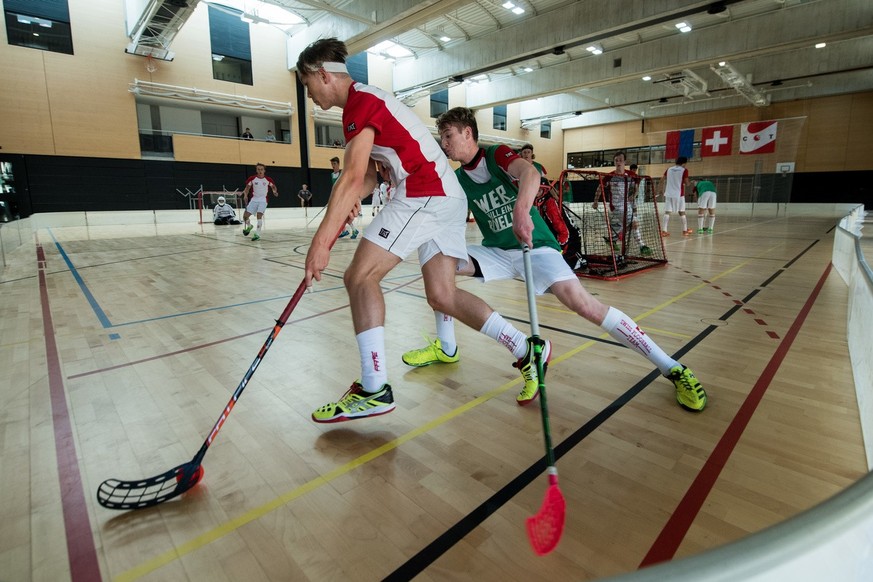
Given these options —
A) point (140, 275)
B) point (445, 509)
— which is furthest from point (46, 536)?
point (140, 275)

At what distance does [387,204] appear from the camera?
2.45 meters

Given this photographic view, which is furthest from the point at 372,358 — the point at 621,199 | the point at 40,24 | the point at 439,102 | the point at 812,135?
the point at 812,135

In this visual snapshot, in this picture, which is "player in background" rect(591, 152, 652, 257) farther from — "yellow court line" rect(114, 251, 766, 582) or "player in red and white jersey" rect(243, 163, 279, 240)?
"player in red and white jersey" rect(243, 163, 279, 240)

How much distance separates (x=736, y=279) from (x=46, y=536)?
744 centimetres

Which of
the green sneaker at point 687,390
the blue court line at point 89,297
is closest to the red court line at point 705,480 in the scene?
the green sneaker at point 687,390

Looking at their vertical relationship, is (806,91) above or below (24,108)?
above

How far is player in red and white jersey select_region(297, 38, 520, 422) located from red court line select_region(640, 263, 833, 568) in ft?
4.48

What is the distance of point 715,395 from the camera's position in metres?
2.79

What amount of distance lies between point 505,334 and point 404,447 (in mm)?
886

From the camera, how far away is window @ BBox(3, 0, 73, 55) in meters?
15.1

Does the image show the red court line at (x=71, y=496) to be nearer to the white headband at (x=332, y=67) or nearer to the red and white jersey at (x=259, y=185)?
the white headband at (x=332, y=67)

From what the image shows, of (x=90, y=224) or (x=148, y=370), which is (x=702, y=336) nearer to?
(x=148, y=370)

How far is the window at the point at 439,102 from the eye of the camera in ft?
83.3

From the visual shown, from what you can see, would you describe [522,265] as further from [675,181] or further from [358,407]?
[675,181]
